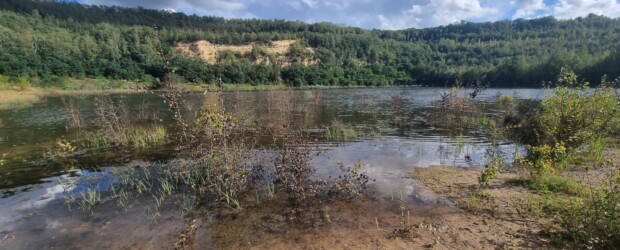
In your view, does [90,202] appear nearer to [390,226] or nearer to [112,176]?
[112,176]

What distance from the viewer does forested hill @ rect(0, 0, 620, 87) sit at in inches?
3814

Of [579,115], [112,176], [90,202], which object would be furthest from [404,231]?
[112,176]

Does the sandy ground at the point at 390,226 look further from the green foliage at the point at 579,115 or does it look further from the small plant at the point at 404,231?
the green foliage at the point at 579,115

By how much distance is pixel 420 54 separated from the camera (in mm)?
188000

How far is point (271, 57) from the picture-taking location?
172 m

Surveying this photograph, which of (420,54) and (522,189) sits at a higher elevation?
(420,54)

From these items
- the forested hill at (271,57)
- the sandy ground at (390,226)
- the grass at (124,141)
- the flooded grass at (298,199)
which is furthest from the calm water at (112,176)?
the forested hill at (271,57)

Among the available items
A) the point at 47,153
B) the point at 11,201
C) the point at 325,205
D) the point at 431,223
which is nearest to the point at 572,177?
the point at 431,223

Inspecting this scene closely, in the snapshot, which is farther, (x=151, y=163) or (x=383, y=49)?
(x=383, y=49)

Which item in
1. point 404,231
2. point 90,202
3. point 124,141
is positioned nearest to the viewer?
point 404,231

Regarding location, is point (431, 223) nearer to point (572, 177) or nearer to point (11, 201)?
point (572, 177)

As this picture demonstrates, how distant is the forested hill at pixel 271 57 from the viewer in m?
96.9


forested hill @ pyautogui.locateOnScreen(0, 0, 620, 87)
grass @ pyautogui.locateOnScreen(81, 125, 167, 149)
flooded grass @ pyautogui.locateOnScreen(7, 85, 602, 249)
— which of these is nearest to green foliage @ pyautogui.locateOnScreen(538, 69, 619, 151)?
flooded grass @ pyautogui.locateOnScreen(7, 85, 602, 249)

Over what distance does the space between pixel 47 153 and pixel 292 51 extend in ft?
559
